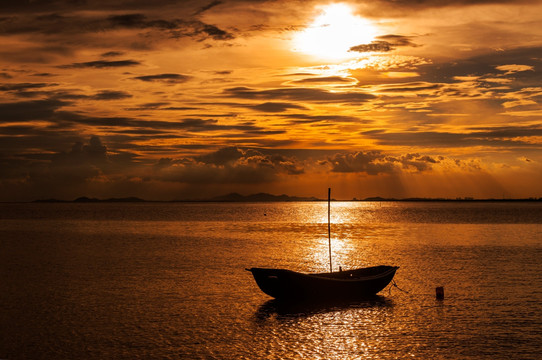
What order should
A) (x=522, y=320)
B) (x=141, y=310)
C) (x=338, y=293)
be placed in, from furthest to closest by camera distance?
(x=338, y=293)
(x=141, y=310)
(x=522, y=320)

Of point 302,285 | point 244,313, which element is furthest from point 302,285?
point 244,313

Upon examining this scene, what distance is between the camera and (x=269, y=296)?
3694 cm

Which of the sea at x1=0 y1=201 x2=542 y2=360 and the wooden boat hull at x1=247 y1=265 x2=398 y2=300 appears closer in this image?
the sea at x1=0 y1=201 x2=542 y2=360

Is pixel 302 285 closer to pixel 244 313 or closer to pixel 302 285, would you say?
pixel 302 285

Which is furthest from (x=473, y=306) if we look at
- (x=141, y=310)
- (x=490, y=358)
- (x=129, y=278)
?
(x=129, y=278)

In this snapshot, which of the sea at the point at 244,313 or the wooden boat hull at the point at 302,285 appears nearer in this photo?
the sea at the point at 244,313

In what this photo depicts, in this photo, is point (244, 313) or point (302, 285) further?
point (302, 285)

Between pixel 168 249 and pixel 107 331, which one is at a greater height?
pixel 107 331

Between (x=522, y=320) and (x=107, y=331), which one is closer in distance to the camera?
(x=107, y=331)

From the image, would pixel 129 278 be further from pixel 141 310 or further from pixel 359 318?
pixel 359 318

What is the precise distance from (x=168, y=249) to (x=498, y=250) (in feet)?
143

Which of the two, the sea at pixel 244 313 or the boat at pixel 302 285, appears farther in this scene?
the boat at pixel 302 285

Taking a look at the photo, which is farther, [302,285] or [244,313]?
[302,285]

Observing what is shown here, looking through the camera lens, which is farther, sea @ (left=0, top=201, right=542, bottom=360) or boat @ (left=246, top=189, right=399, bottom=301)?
boat @ (left=246, top=189, right=399, bottom=301)
